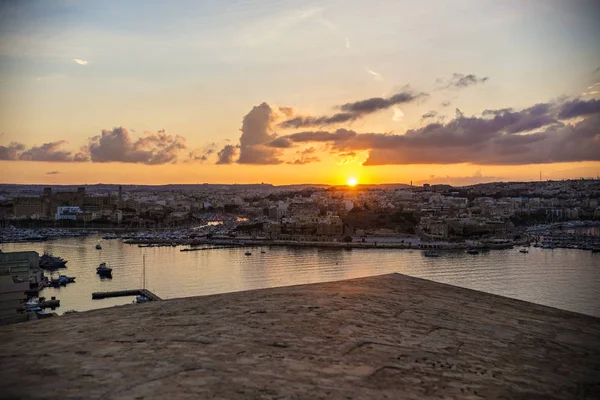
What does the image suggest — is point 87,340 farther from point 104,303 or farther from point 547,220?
point 547,220

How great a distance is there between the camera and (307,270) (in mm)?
15539

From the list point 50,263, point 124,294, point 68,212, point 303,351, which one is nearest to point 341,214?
point 68,212

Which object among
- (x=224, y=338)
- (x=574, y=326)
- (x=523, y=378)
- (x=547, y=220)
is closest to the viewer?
(x=523, y=378)

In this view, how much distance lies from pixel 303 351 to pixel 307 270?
14.5 metres

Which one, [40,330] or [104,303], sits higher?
[40,330]

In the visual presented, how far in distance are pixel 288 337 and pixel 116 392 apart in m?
0.45

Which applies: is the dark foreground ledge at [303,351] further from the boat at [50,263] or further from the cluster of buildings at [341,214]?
the cluster of buildings at [341,214]

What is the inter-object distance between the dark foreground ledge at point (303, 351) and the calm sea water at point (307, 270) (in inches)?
353

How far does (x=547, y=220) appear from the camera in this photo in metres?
31.9

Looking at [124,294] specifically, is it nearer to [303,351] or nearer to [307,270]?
[307,270]

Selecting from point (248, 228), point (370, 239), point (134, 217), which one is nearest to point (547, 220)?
point (370, 239)

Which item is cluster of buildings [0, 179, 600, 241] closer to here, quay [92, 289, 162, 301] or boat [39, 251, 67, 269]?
boat [39, 251, 67, 269]

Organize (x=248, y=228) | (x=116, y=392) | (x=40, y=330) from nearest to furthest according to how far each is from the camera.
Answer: (x=116, y=392)
(x=40, y=330)
(x=248, y=228)

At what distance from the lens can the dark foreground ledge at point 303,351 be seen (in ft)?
3.09
